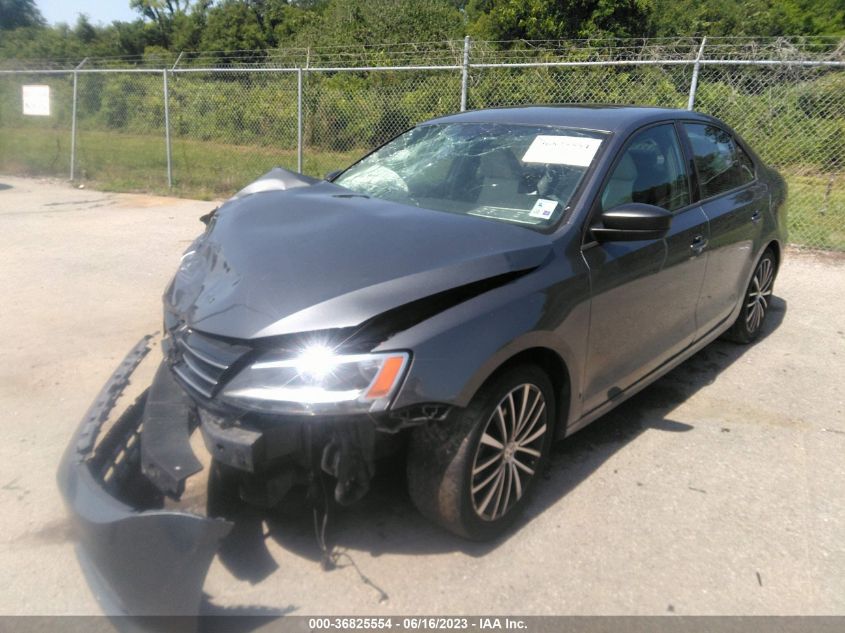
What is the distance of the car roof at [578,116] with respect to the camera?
3674 millimetres

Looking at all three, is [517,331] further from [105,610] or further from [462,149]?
[105,610]

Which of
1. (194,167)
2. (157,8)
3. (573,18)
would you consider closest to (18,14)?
(157,8)

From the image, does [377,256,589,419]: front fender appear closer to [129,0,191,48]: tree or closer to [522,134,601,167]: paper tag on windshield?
[522,134,601,167]: paper tag on windshield

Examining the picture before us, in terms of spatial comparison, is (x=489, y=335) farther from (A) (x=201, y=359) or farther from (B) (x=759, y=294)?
(B) (x=759, y=294)

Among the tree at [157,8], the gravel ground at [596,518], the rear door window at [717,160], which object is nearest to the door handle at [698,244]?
the rear door window at [717,160]

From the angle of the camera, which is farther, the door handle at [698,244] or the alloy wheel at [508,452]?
the door handle at [698,244]

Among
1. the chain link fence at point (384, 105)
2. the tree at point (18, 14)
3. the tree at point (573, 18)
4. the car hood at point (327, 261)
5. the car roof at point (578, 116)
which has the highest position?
the tree at point (18, 14)

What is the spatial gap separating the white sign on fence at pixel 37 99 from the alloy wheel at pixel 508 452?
13.5m

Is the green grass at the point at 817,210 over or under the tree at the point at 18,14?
under

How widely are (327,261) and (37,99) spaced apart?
1338cm

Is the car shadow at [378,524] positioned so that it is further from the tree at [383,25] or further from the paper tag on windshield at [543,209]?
the tree at [383,25]

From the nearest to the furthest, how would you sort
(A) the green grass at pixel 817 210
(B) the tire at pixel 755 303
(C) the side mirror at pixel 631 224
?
(C) the side mirror at pixel 631 224 → (B) the tire at pixel 755 303 → (A) the green grass at pixel 817 210

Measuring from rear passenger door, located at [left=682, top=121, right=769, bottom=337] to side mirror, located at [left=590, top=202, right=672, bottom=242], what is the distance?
1118 mm

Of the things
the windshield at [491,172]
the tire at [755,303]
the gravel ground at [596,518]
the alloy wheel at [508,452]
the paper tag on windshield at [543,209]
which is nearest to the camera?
the gravel ground at [596,518]
